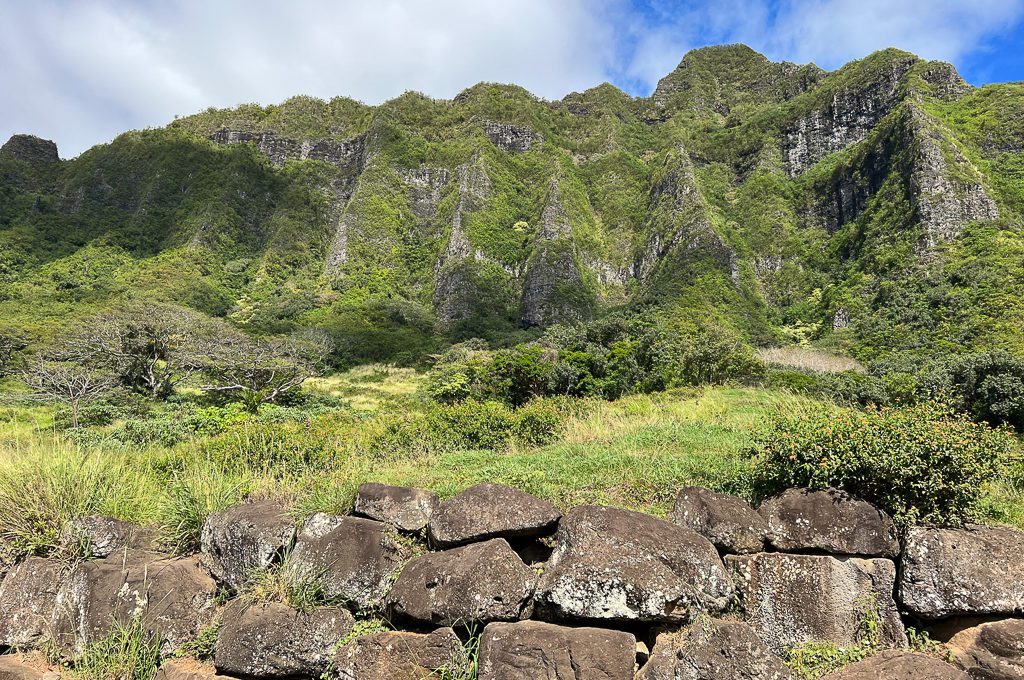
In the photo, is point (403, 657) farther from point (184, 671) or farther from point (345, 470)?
point (345, 470)

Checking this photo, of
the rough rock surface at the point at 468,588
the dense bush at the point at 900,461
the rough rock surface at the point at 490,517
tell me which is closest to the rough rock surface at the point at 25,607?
the rough rock surface at the point at 468,588

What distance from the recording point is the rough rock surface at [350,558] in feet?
14.8

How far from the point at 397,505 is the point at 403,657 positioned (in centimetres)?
133

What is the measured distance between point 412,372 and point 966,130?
329 ft

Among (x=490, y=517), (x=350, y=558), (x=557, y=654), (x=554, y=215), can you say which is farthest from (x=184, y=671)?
(x=554, y=215)

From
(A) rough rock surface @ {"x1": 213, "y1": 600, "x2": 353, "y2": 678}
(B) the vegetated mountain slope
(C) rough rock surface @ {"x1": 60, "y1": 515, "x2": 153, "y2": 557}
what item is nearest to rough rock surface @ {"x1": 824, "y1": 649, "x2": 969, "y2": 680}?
(A) rough rock surface @ {"x1": 213, "y1": 600, "x2": 353, "y2": 678}

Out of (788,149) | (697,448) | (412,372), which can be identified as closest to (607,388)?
(697,448)

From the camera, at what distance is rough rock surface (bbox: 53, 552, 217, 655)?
4668 millimetres

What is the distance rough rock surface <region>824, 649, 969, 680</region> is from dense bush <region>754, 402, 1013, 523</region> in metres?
1.08

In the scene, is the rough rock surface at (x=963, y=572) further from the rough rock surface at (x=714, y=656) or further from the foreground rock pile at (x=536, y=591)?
the rough rock surface at (x=714, y=656)

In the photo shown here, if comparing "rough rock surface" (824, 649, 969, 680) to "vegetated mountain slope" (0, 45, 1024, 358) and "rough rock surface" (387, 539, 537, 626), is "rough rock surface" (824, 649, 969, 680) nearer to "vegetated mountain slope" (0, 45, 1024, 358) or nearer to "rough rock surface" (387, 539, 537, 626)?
"rough rock surface" (387, 539, 537, 626)

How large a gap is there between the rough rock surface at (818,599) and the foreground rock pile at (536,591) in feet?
0.05

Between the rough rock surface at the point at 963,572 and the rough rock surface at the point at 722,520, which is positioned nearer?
the rough rock surface at the point at 963,572

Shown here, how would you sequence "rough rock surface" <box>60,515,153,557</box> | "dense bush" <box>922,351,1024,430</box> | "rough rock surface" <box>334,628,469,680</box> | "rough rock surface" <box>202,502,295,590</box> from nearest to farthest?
"rough rock surface" <box>334,628,469,680</box> < "rough rock surface" <box>202,502,295,590</box> < "rough rock surface" <box>60,515,153,557</box> < "dense bush" <box>922,351,1024,430</box>
